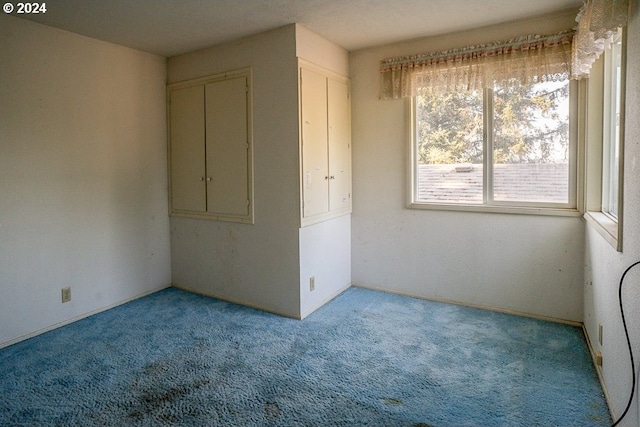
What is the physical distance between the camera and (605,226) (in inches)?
90.9

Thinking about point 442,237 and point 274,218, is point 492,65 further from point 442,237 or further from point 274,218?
point 274,218

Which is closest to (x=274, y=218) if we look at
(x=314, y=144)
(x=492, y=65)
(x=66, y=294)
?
(x=314, y=144)

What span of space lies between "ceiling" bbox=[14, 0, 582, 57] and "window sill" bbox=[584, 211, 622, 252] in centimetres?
150

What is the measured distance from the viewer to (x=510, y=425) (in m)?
1.95

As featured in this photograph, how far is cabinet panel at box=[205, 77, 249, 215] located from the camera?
3516 millimetres

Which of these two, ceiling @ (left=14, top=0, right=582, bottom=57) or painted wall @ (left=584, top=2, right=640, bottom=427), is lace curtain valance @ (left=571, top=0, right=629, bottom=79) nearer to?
painted wall @ (left=584, top=2, right=640, bottom=427)

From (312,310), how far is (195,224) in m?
1.46

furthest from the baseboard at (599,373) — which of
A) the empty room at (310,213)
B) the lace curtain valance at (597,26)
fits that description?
the lace curtain valance at (597,26)

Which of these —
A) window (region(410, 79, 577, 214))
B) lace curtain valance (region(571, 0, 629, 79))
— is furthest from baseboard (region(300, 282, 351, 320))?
lace curtain valance (region(571, 0, 629, 79))

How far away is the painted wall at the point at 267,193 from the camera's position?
3271 millimetres

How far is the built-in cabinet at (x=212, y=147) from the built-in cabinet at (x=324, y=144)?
1.68 ft

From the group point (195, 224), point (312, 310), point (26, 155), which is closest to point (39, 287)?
point (26, 155)

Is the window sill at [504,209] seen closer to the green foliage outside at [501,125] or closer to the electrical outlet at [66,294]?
the green foliage outside at [501,125]

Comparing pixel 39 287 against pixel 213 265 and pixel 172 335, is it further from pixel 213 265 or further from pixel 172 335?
pixel 213 265
